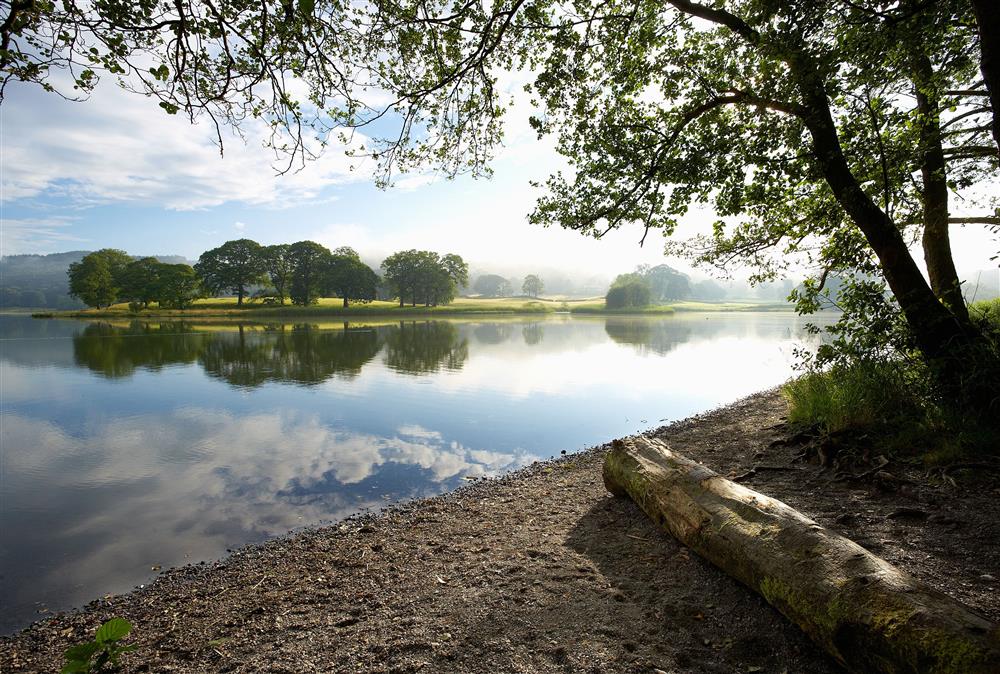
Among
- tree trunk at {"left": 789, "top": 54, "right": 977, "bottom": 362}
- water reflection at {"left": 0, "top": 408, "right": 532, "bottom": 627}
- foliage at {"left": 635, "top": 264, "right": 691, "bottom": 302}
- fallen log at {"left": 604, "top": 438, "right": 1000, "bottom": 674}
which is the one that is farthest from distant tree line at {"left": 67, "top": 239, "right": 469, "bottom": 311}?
foliage at {"left": 635, "top": 264, "right": 691, "bottom": 302}

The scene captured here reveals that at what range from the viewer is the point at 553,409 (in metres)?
15.0

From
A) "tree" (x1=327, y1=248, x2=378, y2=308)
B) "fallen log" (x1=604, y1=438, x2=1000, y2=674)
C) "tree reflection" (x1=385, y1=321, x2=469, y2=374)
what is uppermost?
"tree" (x1=327, y1=248, x2=378, y2=308)

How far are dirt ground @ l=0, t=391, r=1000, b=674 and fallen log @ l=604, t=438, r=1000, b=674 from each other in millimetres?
240

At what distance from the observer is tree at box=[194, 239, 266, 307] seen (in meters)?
80.4

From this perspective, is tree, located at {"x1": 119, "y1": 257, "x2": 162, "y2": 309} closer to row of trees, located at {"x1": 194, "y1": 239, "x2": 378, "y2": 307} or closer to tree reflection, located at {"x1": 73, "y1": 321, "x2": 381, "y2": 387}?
row of trees, located at {"x1": 194, "y1": 239, "x2": 378, "y2": 307}

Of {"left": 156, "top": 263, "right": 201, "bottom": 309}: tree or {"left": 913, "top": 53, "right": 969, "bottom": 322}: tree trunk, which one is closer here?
{"left": 913, "top": 53, "right": 969, "bottom": 322}: tree trunk

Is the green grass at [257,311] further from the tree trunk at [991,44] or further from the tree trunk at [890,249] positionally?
the tree trunk at [991,44]

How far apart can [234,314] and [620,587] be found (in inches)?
3196

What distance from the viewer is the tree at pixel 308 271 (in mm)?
82688

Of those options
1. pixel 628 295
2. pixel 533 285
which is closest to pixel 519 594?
pixel 628 295

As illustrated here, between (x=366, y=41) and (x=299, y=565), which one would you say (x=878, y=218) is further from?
(x=299, y=565)

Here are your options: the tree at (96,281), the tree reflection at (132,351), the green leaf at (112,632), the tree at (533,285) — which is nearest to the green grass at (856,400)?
the green leaf at (112,632)

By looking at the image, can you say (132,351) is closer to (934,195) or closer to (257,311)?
(934,195)

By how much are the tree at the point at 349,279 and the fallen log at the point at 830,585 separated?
273 feet
